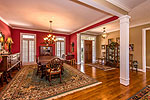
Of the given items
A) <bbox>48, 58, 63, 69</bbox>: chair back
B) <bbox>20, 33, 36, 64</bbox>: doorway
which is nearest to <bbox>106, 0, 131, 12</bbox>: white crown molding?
<bbox>48, 58, 63, 69</bbox>: chair back

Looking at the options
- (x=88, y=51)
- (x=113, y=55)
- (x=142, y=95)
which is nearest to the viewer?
(x=142, y=95)

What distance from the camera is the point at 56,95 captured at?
1858 millimetres

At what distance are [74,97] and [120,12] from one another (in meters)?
3.06

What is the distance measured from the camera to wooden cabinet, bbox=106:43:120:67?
475 centimetres

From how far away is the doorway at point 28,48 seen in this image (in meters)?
5.32

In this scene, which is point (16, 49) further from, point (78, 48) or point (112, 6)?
point (112, 6)

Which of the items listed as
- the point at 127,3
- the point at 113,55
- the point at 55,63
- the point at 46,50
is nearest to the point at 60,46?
the point at 46,50

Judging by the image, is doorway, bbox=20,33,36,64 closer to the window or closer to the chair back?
the window

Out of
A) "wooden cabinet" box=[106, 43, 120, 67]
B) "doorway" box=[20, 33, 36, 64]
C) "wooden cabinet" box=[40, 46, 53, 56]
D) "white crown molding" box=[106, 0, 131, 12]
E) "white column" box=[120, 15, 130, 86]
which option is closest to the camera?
"white crown molding" box=[106, 0, 131, 12]

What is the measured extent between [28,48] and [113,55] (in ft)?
21.9

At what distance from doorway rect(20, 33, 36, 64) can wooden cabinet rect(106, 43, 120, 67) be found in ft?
19.9

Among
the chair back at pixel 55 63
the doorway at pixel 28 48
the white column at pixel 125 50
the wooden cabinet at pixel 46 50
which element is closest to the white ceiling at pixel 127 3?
the white column at pixel 125 50

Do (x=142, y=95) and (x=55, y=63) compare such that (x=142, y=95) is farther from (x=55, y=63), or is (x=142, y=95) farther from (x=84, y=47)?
(x=84, y=47)

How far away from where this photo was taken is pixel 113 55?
5.07 meters
